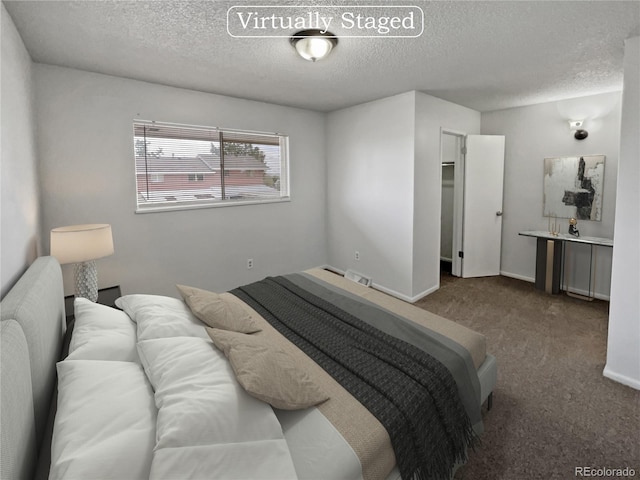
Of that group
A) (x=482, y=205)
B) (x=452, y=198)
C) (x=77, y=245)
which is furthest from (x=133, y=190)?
(x=452, y=198)

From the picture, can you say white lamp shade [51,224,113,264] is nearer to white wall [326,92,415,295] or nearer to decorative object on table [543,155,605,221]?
white wall [326,92,415,295]

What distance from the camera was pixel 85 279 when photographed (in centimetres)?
254

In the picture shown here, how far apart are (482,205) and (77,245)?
184 inches

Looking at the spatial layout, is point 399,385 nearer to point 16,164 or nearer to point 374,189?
point 16,164

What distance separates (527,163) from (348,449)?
4.67 metres

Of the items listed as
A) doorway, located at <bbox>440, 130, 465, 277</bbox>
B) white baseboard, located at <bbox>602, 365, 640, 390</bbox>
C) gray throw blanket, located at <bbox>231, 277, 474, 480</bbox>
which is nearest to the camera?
gray throw blanket, located at <bbox>231, 277, 474, 480</bbox>

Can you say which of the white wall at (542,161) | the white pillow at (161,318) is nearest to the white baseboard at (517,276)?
the white wall at (542,161)

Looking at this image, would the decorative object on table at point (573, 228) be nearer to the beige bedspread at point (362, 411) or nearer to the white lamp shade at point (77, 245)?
the beige bedspread at point (362, 411)

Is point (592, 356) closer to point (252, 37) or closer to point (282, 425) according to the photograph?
point (282, 425)

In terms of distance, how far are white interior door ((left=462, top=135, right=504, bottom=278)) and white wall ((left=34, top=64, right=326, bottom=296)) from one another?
220cm

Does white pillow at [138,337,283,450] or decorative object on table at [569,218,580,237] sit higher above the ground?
decorative object on table at [569,218,580,237]

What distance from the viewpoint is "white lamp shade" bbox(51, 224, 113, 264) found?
234cm

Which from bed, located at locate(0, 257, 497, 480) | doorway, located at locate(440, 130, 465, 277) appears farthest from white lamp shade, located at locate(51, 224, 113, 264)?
doorway, located at locate(440, 130, 465, 277)

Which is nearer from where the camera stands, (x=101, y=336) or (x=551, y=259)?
(x=101, y=336)
